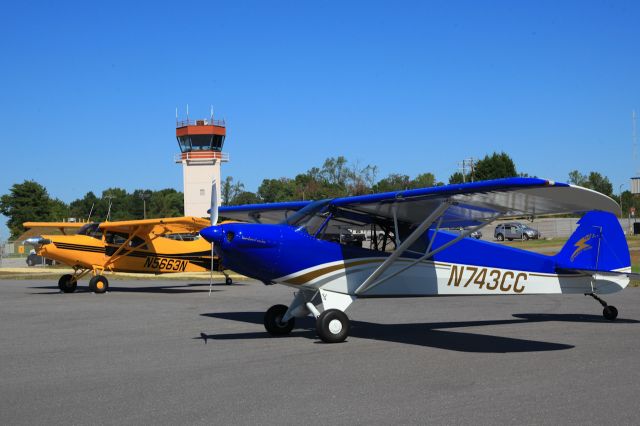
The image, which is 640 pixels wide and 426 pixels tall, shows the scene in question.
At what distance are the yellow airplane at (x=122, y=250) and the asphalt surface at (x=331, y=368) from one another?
7609 mm

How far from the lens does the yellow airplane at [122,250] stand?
2302cm

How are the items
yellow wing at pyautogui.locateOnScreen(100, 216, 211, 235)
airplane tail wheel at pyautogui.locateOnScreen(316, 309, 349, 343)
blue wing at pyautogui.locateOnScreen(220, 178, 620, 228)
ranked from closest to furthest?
blue wing at pyautogui.locateOnScreen(220, 178, 620, 228) < airplane tail wheel at pyautogui.locateOnScreen(316, 309, 349, 343) < yellow wing at pyautogui.locateOnScreen(100, 216, 211, 235)

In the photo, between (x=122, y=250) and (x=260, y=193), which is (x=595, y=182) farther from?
(x=122, y=250)

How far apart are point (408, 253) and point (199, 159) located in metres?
60.9

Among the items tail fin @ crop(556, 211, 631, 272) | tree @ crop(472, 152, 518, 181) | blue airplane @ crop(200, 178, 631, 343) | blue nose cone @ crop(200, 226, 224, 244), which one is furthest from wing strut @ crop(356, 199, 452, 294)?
tree @ crop(472, 152, 518, 181)

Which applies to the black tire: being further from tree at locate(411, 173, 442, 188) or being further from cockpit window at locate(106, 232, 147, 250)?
tree at locate(411, 173, 442, 188)

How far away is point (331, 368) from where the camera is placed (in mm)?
8453

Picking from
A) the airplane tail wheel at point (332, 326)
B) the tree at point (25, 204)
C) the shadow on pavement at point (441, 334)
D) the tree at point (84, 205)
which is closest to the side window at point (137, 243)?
the shadow on pavement at point (441, 334)

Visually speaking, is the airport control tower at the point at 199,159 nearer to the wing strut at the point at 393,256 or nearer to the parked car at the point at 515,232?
the parked car at the point at 515,232

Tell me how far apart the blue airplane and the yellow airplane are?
11.8 m

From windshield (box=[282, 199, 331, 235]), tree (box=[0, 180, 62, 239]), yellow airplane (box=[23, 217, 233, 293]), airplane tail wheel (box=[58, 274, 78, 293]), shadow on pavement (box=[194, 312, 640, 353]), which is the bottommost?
shadow on pavement (box=[194, 312, 640, 353])

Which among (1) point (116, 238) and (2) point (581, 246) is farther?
(1) point (116, 238)

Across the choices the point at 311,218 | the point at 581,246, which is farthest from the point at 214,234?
the point at 581,246

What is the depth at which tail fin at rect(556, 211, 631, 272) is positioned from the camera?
41.2ft
